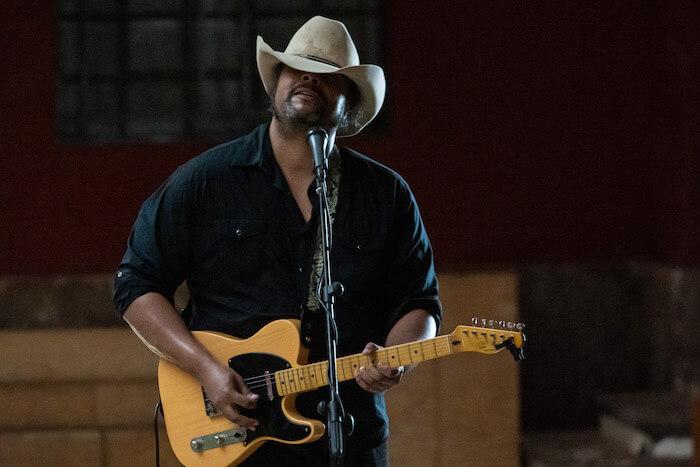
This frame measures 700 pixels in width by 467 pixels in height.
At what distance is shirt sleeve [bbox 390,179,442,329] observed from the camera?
9.94 feet

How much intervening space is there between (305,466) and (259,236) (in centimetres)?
61

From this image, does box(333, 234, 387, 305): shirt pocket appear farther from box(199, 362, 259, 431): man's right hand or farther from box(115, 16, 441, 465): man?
box(199, 362, 259, 431): man's right hand

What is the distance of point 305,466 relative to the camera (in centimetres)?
288

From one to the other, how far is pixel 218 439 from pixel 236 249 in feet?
1.63

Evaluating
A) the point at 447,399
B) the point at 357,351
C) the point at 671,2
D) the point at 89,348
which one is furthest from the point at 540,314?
the point at 357,351

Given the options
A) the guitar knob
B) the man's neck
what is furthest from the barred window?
the guitar knob

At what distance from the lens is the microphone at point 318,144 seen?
8.50 ft

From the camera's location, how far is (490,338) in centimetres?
265

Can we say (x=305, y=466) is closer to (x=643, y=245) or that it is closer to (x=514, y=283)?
(x=514, y=283)

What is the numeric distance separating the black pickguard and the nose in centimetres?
71

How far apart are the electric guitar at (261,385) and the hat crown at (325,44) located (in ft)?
2.40

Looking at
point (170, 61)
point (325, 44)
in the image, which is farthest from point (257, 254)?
point (170, 61)

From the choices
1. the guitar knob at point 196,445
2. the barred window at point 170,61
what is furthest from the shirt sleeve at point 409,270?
the barred window at point 170,61

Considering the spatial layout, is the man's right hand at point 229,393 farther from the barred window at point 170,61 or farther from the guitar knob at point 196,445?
the barred window at point 170,61
